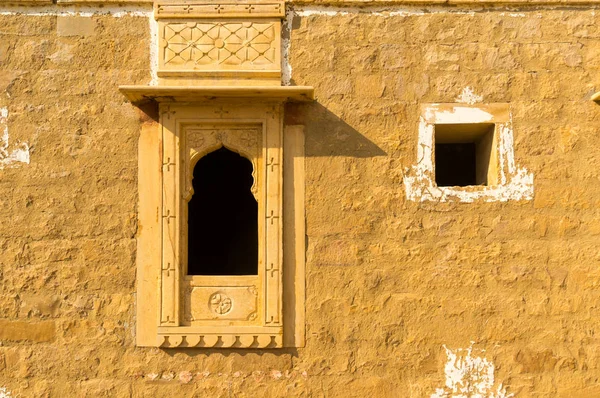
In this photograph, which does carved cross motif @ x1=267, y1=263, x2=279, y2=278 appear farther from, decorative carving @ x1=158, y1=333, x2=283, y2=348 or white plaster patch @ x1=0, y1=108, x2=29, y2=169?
white plaster patch @ x1=0, y1=108, x2=29, y2=169

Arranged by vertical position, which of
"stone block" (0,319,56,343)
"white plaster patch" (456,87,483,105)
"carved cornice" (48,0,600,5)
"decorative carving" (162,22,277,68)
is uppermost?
"carved cornice" (48,0,600,5)

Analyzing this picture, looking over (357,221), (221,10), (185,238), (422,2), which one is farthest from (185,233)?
(422,2)

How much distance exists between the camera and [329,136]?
501 cm

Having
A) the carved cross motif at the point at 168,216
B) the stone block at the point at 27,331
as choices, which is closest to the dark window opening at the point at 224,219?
the carved cross motif at the point at 168,216

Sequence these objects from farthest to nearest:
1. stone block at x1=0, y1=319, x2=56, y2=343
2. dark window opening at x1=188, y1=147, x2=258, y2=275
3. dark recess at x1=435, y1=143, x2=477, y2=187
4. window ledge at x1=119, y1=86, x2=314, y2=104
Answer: dark window opening at x1=188, y1=147, x2=258, y2=275 → dark recess at x1=435, y1=143, x2=477, y2=187 → stone block at x1=0, y1=319, x2=56, y2=343 → window ledge at x1=119, y1=86, x2=314, y2=104

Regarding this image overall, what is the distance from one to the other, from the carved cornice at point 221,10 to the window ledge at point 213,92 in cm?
54

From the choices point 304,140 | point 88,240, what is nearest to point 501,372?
point 304,140

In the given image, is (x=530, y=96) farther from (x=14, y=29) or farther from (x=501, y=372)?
(x=14, y=29)

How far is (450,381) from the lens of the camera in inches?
191

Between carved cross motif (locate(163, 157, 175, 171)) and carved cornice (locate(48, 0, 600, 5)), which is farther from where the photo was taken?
carved cornice (locate(48, 0, 600, 5))

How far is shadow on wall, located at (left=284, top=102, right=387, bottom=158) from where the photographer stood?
5.00 meters

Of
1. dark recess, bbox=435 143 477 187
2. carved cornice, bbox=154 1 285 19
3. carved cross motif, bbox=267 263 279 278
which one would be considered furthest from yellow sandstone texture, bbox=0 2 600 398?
dark recess, bbox=435 143 477 187

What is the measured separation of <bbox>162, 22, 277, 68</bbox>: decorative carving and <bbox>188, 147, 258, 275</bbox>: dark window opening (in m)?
2.23

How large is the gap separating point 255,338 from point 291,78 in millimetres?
1688
